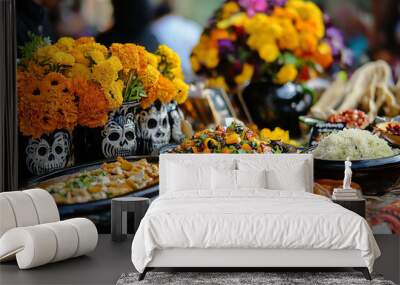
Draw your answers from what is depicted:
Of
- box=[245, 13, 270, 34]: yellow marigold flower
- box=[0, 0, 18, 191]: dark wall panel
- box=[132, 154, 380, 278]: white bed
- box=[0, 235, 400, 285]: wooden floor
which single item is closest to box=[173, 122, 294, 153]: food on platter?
box=[245, 13, 270, 34]: yellow marigold flower

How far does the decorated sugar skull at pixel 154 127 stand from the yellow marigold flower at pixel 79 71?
73 centimetres

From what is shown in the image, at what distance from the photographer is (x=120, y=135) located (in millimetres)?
8602

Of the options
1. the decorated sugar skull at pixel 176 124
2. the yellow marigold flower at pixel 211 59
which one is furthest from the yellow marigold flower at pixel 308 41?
the decorated sugar skull at pixel 176 124

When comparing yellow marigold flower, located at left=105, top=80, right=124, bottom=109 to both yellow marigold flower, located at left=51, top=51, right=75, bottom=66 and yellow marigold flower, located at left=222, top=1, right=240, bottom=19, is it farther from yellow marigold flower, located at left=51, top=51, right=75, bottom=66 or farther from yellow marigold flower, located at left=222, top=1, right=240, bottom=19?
yellow marigold flower, located at left=222, top=1, right=240, bottom=19

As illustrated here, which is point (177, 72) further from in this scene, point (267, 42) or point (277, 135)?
point (277, 135)

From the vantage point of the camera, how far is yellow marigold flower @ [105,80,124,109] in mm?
8570

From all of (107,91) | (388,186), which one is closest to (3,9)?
(107,91)

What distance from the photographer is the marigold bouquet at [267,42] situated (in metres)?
8.56

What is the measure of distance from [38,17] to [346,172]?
3814 millimetres

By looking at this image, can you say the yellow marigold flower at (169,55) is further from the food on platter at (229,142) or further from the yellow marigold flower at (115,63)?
the food on platter at (229,142)

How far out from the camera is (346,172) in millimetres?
7902

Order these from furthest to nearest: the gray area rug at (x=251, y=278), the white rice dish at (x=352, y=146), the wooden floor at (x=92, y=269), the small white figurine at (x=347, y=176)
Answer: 1. the white rice dish at (x=352, y=146)
2. the small white figurine at (x=347, y=176)
3. the wooden floor at (x=92, y=269)
4. the gray area rug at (x=251, y=278)

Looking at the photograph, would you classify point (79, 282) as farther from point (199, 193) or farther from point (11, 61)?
point (11, 61)

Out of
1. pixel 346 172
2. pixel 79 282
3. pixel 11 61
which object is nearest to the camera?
pixel 79 282
